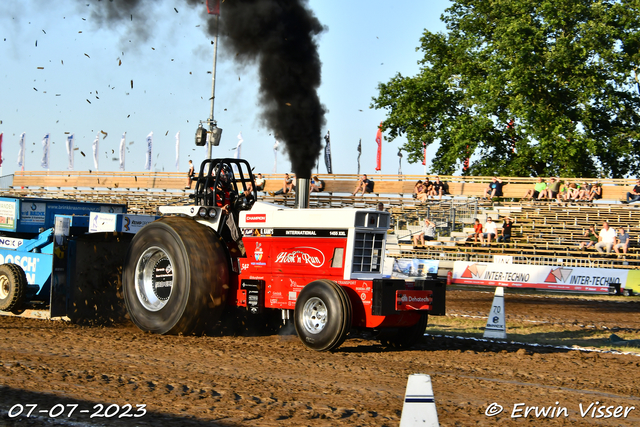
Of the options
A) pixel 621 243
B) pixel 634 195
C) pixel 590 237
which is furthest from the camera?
pixel 634 195

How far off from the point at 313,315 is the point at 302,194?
163 centimetres

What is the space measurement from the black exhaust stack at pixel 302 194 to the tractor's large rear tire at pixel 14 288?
151 inches

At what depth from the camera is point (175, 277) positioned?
791 cm

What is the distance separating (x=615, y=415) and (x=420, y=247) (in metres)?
17.9

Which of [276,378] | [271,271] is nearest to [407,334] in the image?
[271,271]

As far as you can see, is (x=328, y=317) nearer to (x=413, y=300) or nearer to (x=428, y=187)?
(x=413, y=300)

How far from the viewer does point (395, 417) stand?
15.3 feet

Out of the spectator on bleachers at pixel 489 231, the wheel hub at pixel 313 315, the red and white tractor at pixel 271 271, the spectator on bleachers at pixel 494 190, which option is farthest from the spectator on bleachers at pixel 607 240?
the wheel hub at pixel 313 315

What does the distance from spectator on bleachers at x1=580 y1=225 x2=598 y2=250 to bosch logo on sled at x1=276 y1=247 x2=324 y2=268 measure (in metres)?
15.4

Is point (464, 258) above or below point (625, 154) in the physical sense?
below

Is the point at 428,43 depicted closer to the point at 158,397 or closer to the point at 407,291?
the point at 407,291

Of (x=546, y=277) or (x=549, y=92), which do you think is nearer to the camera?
(x=546, y=277)

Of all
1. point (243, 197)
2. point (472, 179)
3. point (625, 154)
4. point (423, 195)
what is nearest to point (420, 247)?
point (423, 195)

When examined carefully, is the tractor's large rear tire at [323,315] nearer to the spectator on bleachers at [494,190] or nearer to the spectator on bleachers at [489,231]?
the spectator on bleachers at [489,231]
